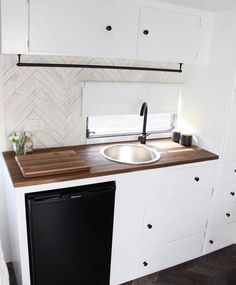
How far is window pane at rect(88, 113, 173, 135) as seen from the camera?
248 cm

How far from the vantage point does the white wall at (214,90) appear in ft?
7.24

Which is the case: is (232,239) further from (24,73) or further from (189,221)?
(24,73)

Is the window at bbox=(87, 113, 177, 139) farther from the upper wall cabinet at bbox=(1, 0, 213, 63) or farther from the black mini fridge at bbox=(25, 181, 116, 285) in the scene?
the black mini fridge at bbox=(25, 181, 116, 285)

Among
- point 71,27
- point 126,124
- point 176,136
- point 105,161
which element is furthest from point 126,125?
point 71,27

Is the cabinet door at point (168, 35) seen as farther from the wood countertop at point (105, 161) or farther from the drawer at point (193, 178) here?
the drawer at point (193, 178)

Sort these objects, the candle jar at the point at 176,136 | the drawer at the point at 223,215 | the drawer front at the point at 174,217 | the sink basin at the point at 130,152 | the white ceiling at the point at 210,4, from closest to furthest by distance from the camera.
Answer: the white ceiling at the point at 210,4
the drawer front at the point at 174,217
the sink basin at the point at 130,152
the drawer at the point at 223,215
the candle jar at the point at 176,136

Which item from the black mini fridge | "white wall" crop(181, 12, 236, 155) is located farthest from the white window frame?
the black mini fridge

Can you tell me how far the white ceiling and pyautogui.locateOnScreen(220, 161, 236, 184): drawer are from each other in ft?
3.96

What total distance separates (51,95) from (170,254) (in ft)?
5.20

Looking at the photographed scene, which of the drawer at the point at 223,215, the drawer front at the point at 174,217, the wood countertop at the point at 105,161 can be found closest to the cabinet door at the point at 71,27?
the wood countertop at the point at 105,161

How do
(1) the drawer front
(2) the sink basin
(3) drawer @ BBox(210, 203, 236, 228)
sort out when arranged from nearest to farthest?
(1) the drawer front < (2) the sink basin < (3) drawer @ BBox(210, 203, 236, 228)

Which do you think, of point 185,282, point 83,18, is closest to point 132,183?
point 185,282

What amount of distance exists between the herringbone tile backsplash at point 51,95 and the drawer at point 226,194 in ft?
4.01

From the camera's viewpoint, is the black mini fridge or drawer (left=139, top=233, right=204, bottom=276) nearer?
the black mini fridge
